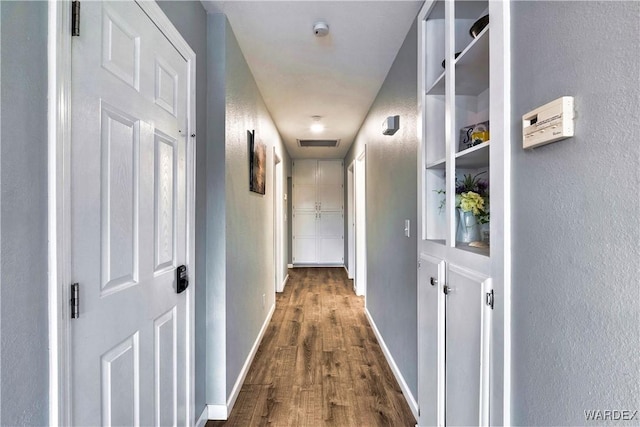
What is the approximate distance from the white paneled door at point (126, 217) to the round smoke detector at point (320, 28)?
89 centimetres

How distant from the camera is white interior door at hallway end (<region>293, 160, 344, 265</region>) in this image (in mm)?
6637

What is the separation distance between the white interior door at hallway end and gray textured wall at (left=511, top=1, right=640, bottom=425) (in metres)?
5.77

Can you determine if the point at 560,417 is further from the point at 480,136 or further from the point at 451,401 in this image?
the point at 480,136

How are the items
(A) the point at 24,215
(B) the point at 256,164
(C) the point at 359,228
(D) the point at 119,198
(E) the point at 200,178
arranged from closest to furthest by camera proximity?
(A) the point at 24,215 < (D) the point at 119,198 < (E) the point at 200,178 < (B) the point at 256,164 < (C) the point at 359,228

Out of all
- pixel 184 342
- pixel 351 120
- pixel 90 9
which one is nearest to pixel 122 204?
pixel 90 9

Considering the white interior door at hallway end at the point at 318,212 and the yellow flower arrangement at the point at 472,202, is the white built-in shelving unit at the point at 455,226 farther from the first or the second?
the white interior door at hallway end at the point at 318,212

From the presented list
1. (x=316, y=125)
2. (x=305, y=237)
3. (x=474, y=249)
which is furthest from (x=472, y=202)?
(x=305, y=237)

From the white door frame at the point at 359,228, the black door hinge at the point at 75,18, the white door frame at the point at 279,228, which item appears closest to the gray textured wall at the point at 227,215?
the black door hinge at the point at 75,18

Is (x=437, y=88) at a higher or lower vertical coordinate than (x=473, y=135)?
higher

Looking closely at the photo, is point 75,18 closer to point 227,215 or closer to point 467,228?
point 227,215

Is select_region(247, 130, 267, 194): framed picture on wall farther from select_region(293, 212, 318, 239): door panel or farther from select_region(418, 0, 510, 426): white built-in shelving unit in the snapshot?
select_region(293, 212, 318, 239): door panel

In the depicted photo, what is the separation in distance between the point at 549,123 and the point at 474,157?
53 centimetres

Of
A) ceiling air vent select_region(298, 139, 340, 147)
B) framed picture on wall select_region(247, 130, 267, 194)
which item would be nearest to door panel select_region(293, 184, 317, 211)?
ceiling air vent select_region(298, 139, 340, 147)

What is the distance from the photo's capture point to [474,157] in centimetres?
126
